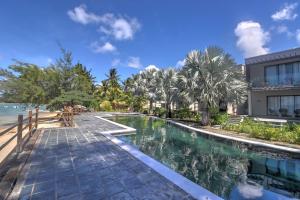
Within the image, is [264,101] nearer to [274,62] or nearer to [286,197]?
[274,62]

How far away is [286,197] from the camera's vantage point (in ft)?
15.5

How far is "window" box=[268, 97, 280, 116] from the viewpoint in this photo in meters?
18.3

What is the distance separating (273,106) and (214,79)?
8327 mm

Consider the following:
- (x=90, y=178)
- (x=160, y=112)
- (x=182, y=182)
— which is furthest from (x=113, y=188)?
(x=160, y=112)

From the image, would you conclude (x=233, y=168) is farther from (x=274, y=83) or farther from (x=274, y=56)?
(x=274, y=56)

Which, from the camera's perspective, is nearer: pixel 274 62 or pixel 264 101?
pixel 274 62

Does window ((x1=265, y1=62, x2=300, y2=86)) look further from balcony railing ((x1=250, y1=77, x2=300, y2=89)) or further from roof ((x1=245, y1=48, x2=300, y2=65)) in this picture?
roof ((x1=245, y1=48, x2=300, y2=65))

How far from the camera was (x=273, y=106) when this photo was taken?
18734 mm

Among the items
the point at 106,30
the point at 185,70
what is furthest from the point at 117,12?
the point at 185,70

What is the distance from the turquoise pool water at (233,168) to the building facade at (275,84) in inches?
430

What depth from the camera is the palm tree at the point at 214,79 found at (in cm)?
1455

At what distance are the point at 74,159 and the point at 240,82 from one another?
43.6 ft

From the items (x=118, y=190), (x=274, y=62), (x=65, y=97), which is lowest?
(x=118, y=190)

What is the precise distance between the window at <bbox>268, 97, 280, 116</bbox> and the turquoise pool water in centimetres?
1120
